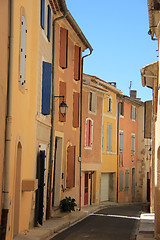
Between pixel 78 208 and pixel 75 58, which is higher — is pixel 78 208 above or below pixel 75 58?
below

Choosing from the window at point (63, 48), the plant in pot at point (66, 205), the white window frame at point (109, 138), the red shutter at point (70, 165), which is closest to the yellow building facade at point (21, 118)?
the window at point (63, 48)

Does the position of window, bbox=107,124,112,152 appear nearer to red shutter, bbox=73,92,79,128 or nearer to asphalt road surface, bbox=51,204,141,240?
red shutter, bbox=73,92,79,128

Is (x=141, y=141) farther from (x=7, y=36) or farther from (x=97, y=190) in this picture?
(x=7, y=36)

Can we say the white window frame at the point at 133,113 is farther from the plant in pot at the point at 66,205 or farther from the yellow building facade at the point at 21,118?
the yellow building facade at the point at 21,118

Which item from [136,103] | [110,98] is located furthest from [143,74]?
[136,103]

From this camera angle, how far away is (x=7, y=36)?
31.6 ft

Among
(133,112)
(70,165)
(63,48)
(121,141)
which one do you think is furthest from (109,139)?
(63,48)

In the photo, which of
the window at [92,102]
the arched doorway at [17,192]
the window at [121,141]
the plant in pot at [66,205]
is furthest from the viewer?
the window at [121,141]

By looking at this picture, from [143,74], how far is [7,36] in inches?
398

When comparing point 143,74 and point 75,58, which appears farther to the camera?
point 75,58

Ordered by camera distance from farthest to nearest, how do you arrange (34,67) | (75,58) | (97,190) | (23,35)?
(97,190), (75,58), (34,67), (23,35)

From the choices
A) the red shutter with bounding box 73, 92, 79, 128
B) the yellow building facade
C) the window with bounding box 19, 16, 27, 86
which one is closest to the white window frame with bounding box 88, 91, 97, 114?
the red shutter with bounding box 73, 92, 79, 128

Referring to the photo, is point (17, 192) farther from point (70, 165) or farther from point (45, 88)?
point (70, 165)

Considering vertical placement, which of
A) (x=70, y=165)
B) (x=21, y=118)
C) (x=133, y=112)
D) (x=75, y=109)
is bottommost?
(x=70, y=165)
